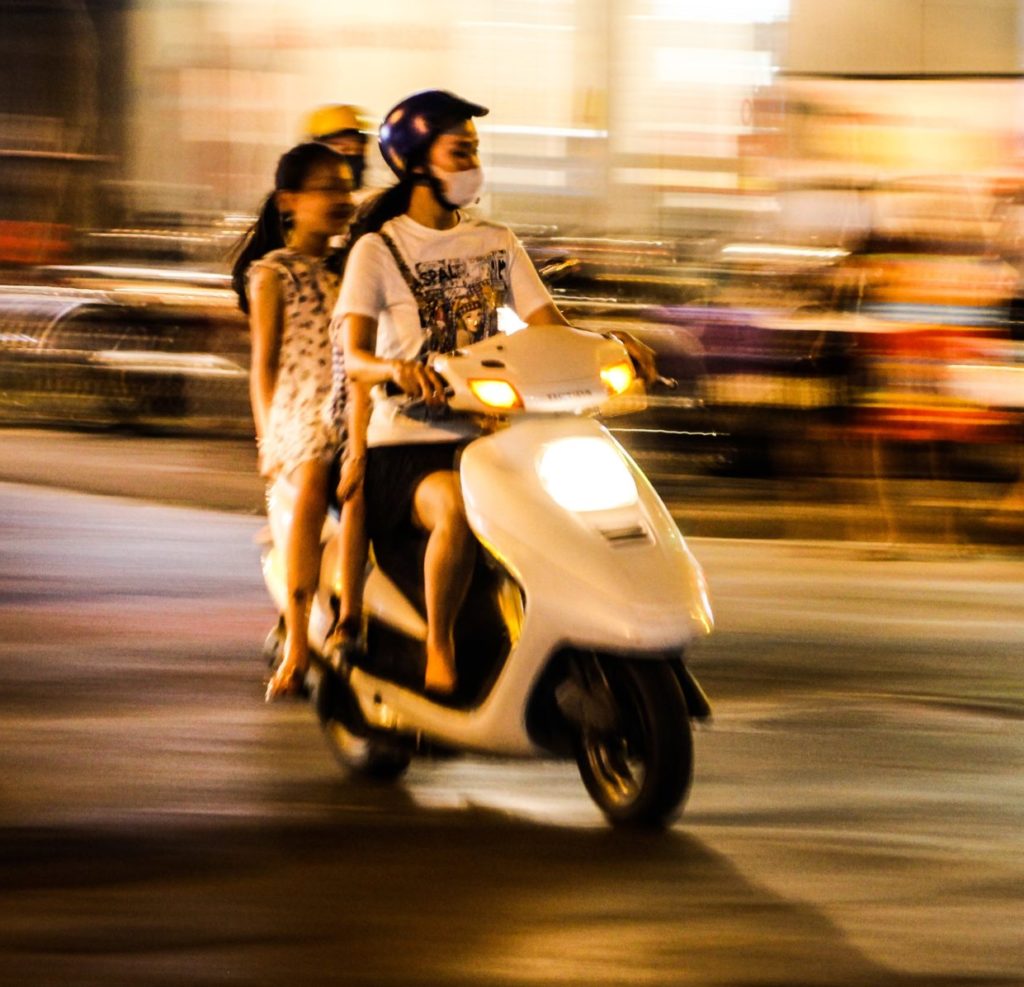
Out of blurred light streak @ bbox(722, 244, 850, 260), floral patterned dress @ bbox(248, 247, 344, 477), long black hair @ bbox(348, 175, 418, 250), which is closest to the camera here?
long black hair @ bbox(348, 175, 418, 250)

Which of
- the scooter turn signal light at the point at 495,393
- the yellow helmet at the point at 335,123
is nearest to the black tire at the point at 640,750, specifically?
the scooter turn signal light at the point at 495,393

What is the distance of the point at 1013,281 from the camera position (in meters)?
12.3

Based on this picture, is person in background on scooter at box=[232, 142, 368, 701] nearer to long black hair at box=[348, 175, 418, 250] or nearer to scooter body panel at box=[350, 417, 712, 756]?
long black hair at box=[348, 175, 418, 250]

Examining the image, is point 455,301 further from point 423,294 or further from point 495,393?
point 495,393

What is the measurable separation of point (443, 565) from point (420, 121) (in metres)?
1.18

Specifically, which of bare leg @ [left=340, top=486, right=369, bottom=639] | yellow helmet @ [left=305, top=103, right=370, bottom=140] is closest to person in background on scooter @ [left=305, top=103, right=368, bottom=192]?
yellow helmet @ [left=305, top=103, right=370, bottom=140]

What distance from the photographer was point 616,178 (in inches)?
704

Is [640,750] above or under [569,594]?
under

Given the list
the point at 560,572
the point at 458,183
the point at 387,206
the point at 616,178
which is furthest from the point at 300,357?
the point at 616,178

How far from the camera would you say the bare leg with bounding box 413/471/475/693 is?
5848mm

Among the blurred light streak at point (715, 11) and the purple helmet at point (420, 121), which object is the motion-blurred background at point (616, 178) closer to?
the blurred light streak at point (715, 11)

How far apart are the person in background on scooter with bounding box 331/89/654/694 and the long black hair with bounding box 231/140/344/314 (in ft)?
1.72

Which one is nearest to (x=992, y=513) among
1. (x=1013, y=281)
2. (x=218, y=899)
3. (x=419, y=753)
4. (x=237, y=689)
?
(x=1013, y=281)

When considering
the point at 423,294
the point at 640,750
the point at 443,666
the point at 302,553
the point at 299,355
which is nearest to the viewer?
the point at 640,750
